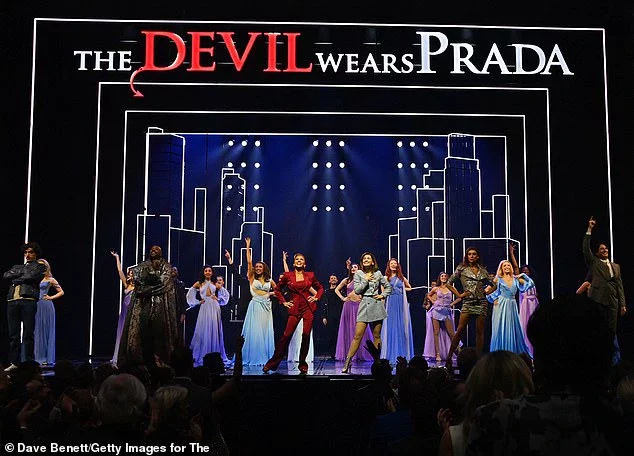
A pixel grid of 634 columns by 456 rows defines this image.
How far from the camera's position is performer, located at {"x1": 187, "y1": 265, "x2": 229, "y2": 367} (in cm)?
1245

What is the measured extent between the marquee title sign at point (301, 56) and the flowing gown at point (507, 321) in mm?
3752

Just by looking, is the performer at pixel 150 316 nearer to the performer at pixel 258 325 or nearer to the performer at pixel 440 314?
the performer at pixel 258 325

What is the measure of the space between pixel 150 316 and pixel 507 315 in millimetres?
5332

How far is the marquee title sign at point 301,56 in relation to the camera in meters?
12.8

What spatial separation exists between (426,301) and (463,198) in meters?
2.37

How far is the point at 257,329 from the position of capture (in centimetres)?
1235

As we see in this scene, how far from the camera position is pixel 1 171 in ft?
40.5

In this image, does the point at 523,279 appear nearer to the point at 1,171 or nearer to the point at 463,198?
the point at 463,198

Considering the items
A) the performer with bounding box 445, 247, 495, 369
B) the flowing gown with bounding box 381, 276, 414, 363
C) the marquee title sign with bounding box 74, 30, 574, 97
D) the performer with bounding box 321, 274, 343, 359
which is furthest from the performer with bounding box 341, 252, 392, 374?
the performer with bounding box 321, 274, 343, 359

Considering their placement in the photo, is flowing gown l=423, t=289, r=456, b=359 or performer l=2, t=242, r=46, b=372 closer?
performer l=2, t=242, r=46, b=372

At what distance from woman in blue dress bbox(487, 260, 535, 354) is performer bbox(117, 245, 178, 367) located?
4.91 metres

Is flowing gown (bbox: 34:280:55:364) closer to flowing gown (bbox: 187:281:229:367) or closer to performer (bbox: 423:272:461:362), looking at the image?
flowing gown (bbox: 187:281:229:367)

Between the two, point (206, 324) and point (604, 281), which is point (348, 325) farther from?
point (604, 281)

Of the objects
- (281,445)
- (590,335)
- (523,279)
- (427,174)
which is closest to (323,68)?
(427,174)
